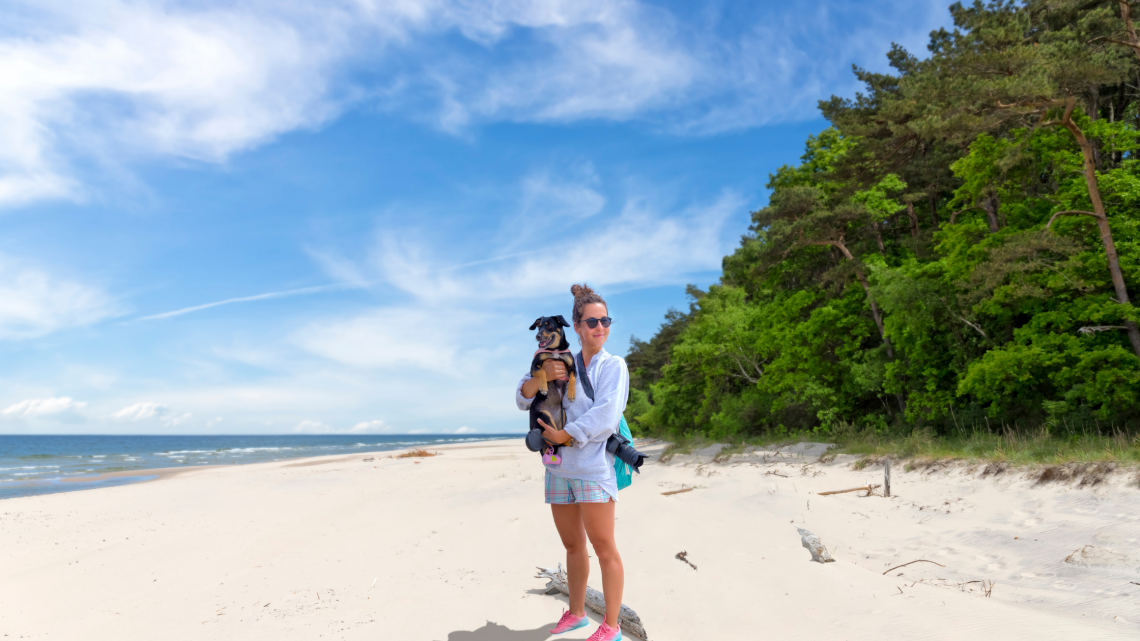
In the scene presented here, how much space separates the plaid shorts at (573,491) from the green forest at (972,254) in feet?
35.4

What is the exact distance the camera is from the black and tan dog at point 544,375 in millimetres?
3127

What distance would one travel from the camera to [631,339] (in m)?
64.5

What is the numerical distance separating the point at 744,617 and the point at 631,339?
60780mm

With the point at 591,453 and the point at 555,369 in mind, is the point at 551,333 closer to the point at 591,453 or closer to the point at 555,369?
the point at 555,369

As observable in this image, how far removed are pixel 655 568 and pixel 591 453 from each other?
9.06ft

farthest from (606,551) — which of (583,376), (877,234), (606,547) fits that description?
(877,234)

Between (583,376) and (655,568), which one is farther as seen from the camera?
(655,568)

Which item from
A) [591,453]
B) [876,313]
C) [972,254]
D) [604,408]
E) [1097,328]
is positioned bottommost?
[591,453]

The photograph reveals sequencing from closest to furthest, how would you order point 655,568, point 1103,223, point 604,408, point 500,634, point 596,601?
1. point 604,408
2. point 500,634
3. point 596,601
4. point 655,568
5. point 1103,223

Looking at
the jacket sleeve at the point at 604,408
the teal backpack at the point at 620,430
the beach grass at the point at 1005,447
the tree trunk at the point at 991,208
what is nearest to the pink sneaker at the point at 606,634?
the teal backpack at the point at 620,430

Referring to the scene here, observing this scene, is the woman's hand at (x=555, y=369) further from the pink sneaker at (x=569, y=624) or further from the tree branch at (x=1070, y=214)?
the tree branch at (x=1070, y=214)

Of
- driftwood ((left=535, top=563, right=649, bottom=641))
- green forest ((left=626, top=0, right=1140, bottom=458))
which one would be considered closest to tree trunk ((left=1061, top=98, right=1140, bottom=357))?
green forest ((left=626, top=0, right=1140, bottom=458))

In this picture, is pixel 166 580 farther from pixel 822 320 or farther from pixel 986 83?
pixel 822 320

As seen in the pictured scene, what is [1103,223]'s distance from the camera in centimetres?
1177
